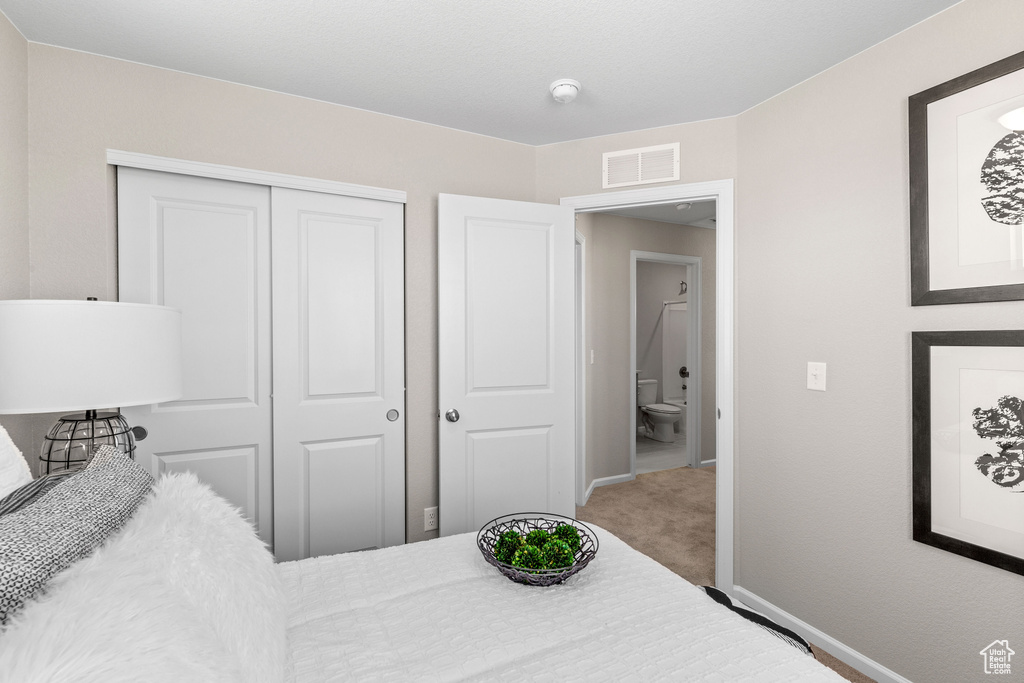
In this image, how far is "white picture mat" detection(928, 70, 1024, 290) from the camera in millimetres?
1569

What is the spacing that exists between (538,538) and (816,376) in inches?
60.2

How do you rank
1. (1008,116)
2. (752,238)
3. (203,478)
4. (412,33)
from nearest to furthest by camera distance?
→ (1008,116)
(412,33)
(203,478)
(752,238)

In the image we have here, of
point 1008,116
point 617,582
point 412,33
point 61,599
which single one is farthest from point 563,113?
point 61,599

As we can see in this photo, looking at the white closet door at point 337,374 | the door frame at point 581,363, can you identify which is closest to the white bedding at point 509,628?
the white closet door at point 337,374

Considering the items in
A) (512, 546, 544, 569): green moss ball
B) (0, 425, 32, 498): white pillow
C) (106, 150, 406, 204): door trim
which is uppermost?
(106, 150, 406, 204): door trim

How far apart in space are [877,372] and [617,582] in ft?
4.60

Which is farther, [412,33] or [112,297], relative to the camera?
[112,297]

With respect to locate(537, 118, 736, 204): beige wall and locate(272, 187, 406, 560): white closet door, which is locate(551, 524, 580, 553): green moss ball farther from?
locate(537, 118, 736, 204): beige wall

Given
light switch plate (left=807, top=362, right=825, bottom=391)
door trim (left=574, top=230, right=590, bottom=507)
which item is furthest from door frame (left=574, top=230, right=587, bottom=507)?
light switch plate (left=807, top=362, right=825, bottom=391)

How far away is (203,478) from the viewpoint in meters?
2.25

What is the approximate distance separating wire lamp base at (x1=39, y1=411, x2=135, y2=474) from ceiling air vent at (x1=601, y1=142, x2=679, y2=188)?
246cm

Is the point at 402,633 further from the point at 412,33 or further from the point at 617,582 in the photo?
the point at 412,33

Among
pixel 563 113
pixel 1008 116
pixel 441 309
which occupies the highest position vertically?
pixel 563 113

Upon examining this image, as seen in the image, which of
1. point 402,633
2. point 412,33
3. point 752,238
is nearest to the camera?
point 402,633
